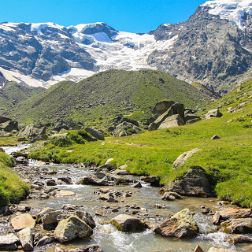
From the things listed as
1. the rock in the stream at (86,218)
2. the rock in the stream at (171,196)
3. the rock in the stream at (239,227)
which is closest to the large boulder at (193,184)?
the rock in the stream at (171,196)

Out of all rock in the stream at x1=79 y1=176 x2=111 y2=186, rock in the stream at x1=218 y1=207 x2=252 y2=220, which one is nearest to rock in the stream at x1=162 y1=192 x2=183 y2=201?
rock in the stream at x1=218 y1=207 x2=252 y2=220

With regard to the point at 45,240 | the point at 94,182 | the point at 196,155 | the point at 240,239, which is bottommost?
the point at 45,240

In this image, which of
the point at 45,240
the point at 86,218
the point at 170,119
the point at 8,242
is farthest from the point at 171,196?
the point at 170,119

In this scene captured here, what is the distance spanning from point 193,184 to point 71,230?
19.0 metres

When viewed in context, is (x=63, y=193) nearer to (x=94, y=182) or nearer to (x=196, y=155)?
(x=94, y=182)

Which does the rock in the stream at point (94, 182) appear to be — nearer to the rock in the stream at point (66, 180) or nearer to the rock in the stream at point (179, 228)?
the rock in the stream at point (66, 180)

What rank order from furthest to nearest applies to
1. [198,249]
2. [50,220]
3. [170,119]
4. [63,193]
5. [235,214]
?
[170,119], [63,193], [235,214], [50,220], [198,249]

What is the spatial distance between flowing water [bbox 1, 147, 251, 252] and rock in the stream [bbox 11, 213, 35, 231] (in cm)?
350

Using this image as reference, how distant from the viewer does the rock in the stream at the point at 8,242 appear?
2519cm

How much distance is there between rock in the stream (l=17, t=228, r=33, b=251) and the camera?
25094mm

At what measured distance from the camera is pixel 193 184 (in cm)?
4288

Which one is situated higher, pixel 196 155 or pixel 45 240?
pixel 196 155

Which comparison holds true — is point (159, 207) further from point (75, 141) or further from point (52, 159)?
point (75, 141)

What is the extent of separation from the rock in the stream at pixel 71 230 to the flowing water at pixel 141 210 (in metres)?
0.56
